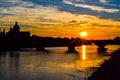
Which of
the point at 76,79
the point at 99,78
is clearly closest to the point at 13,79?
the point at 76,79

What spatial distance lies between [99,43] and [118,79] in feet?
503

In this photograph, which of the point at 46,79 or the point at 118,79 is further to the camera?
the point at 46,79

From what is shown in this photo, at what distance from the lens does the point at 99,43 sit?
641 feet

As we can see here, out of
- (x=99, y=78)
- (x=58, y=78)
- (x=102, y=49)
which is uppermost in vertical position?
(x=99, y=78)

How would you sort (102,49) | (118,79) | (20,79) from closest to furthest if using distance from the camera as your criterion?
(118,79) → (20,79) → (102,49)

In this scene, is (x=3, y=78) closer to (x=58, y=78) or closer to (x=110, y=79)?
(x=58, y=78)

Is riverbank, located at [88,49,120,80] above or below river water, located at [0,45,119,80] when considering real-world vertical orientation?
above

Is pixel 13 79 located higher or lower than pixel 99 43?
higher

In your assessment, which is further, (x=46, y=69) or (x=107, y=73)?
(x=46, y=69)

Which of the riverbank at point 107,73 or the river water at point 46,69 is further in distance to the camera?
the river water at point 46,69

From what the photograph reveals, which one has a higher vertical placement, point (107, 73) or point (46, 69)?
point (107, 73)

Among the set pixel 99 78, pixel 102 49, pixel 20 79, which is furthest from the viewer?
pixel 102 49

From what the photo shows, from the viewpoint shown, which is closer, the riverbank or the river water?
the riverbank

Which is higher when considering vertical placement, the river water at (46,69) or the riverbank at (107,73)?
the riverbank at (107,73)
